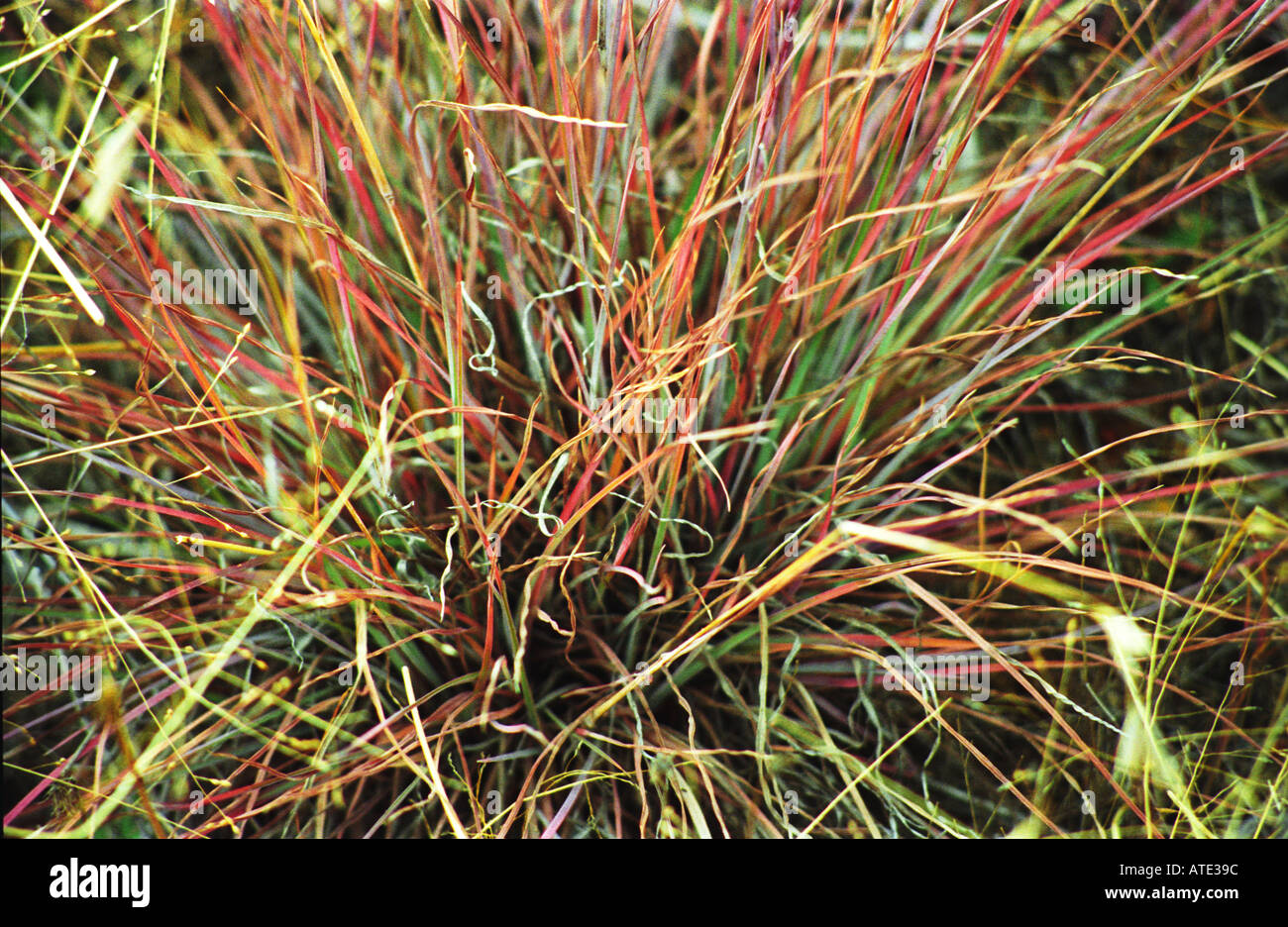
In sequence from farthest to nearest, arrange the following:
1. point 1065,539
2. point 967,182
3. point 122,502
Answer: point 967,182, point 122,502, point 1065,539

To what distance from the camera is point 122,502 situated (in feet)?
1.67

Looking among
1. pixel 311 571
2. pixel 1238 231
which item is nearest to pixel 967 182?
pixel 1238 231

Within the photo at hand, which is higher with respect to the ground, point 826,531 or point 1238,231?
point 1238,231

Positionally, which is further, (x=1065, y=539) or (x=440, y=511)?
(x=440, y=511)

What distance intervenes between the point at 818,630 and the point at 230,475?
16.2 inches

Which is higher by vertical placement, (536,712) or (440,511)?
(440,511)

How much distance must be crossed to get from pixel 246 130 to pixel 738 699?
550mm

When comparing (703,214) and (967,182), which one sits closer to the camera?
(703,214)

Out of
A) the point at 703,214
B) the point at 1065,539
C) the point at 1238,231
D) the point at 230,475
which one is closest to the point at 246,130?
the point at 230,475

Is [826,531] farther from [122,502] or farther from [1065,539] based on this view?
[122,502]

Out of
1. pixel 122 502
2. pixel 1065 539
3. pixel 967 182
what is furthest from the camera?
pixel 967 182

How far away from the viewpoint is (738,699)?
0.52 meters
